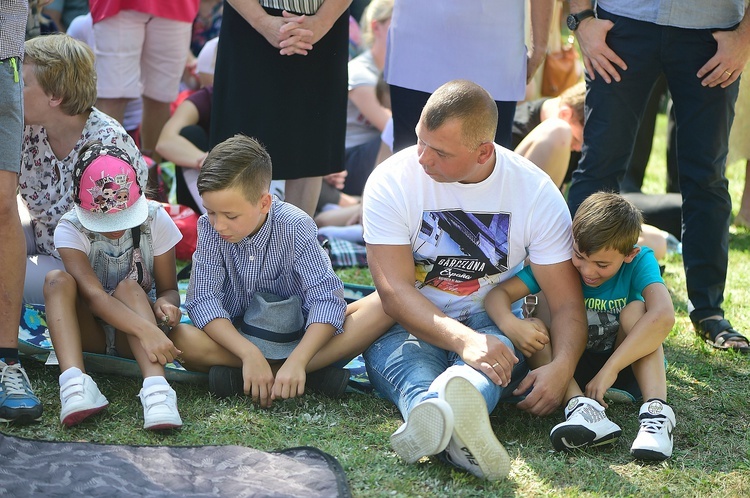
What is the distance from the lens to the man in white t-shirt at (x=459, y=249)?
9.47ft

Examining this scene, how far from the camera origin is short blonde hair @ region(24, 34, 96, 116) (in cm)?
337

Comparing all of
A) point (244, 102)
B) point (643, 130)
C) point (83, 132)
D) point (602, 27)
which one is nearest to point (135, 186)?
point (83, 132)

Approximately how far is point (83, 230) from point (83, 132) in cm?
50

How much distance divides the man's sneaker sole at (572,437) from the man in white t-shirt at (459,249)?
156mm

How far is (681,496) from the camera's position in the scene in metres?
2.57

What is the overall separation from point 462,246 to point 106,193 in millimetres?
1183

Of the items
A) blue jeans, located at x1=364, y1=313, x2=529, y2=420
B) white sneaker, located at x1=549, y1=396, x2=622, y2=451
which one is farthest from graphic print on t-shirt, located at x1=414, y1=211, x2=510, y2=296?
white sneaker, located at x1=549, y1=396, x2=622, y2=451

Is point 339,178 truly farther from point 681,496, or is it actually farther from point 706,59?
point 681,496

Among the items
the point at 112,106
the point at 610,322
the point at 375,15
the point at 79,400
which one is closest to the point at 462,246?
the point at 610,322

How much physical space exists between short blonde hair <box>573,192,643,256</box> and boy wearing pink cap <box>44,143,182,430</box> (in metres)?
1.36

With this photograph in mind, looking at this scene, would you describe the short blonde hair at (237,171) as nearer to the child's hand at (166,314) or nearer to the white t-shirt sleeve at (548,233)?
the child's hand at (166,314)

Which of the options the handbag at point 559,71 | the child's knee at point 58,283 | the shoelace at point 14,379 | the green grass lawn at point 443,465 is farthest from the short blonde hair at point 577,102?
the shoelace at point 14,379

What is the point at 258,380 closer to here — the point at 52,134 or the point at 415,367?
the point at 415,367

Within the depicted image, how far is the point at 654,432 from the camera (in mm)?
2787
